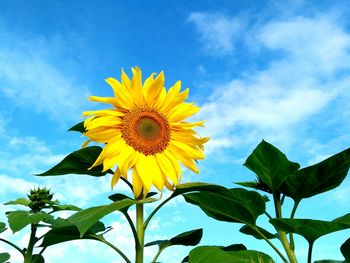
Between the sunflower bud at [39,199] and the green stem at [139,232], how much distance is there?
2.27 ft

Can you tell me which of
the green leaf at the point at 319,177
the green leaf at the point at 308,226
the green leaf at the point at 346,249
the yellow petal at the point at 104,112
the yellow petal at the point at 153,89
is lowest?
the green leaf at the point at 346,249

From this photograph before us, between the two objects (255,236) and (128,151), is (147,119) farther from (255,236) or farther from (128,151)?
(255,236)

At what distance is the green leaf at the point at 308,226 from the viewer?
2.21m

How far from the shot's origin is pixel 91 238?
8.27 ft

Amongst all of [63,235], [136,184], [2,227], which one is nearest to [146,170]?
[136,184]

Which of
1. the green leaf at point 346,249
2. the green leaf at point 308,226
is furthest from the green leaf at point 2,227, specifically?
the green leaf at point 346,249

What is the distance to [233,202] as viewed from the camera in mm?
2434

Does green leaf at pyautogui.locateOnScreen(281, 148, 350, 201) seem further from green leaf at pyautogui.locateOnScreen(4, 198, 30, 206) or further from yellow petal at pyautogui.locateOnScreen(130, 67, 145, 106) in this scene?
green leaf at pyautogui.locateOnScreen(4, 198, 30, 206)

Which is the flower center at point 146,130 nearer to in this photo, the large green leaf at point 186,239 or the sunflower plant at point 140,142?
the sunflower plant at point 140,142

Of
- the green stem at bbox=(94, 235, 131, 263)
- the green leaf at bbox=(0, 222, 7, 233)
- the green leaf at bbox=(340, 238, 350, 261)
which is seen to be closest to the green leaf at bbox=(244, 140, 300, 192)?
the green leaf at bbox=(340, 238, 350, 261)

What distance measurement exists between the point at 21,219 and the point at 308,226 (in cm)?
133

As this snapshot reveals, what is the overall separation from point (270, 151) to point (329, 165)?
1.00 ft

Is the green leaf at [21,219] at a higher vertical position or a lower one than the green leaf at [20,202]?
lower

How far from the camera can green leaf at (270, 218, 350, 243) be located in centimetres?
221
